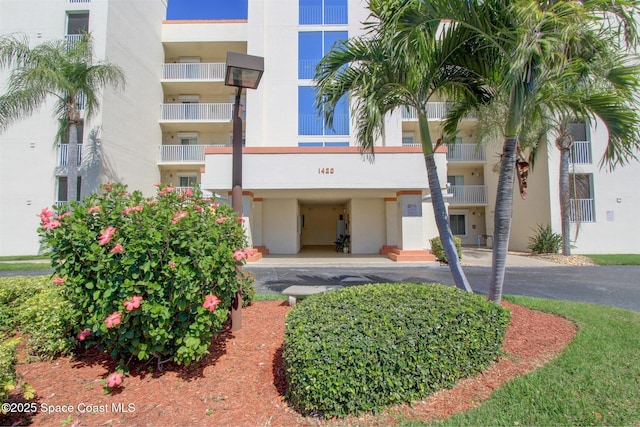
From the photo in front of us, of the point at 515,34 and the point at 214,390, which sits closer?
the point at 214,390

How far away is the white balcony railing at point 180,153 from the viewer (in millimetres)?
20250

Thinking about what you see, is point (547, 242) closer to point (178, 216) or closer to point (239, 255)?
point (239, 255)

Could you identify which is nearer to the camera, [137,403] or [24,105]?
[137,403]

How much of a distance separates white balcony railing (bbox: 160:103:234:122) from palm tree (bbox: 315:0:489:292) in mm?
16085

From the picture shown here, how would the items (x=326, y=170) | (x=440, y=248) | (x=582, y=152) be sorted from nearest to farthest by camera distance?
(x=326, y=170) < (x=440, y=248) < (x=582, y=152)

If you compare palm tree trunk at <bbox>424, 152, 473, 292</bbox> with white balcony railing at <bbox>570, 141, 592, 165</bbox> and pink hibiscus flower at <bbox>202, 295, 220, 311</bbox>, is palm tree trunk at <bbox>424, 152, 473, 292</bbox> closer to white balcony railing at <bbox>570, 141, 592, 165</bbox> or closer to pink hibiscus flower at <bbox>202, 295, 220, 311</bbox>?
pink hibiscus flower at <bbox>202, 295, 220, 311</bbox>

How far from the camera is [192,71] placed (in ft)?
67.9

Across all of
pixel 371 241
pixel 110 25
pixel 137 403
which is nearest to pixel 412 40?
pixel 137 403

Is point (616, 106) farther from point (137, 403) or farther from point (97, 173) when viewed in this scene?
point (97, 173)

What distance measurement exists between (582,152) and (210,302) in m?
21.2

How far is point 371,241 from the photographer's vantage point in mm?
16328

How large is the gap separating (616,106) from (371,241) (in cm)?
1223

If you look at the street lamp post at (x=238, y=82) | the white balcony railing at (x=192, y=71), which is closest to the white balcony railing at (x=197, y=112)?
the white balcony railing at (x=192, y=71)

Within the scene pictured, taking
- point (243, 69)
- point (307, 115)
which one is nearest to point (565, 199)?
point (307, 115)
